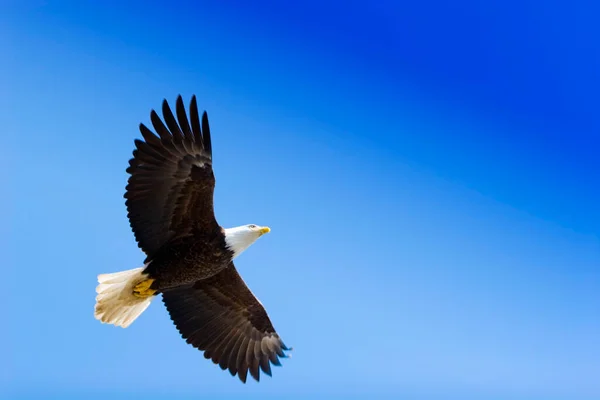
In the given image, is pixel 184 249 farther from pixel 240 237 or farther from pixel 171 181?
pixel 171 181

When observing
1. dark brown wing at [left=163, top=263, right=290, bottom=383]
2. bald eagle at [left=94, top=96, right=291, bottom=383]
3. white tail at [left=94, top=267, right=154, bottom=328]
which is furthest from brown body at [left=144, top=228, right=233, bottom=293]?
dark brown wing at [left=163, top=263, right=290, bottom=383]

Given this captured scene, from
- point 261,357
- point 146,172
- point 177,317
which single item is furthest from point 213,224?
point 261,357

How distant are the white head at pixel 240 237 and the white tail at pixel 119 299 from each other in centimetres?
146

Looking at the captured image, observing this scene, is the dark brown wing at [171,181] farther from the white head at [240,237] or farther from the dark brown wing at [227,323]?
the dark brown wing at [227,323]

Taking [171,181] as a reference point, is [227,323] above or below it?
below

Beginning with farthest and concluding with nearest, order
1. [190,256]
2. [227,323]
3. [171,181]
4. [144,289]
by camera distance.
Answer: [227,323]
[144,289]
[190,256]
[171,181]

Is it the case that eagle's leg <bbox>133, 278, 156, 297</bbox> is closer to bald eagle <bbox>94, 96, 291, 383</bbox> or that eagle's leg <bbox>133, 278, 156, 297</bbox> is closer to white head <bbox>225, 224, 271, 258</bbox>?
bald eagle <bbox>94, 96, 291, 383</bbox>

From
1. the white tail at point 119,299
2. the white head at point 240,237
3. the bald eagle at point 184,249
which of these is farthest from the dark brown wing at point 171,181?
the white tail at point 119,299

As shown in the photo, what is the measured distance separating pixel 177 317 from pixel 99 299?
4.71 ft

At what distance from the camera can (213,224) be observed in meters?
10.6

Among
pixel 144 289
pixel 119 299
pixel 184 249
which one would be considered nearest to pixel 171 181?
pixel 184 249

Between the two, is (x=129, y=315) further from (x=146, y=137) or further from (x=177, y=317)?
(x=146, y=137)

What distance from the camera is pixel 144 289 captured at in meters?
11.0

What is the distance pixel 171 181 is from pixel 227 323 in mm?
3346
